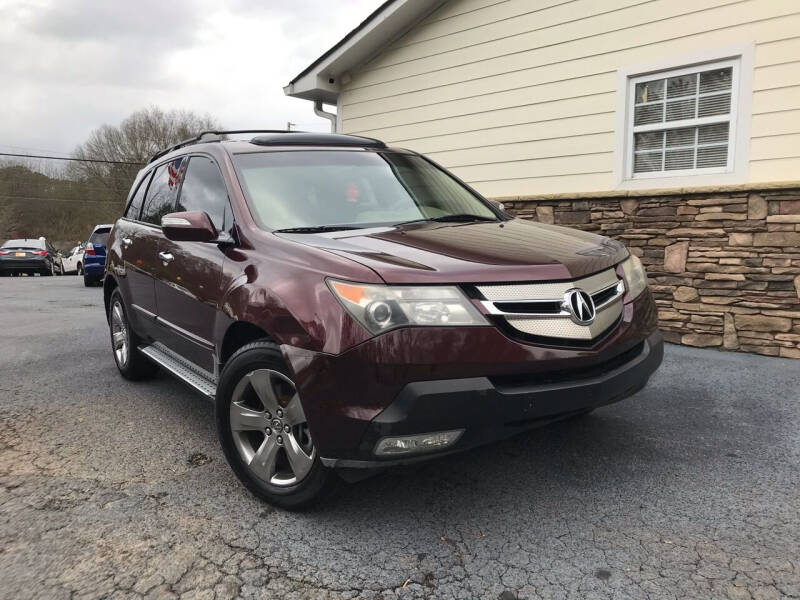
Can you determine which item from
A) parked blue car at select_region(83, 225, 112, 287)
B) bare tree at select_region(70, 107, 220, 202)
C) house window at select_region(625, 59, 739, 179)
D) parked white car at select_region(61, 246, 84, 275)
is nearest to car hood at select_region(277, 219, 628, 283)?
house window at select_region(625, 59, 739, 179)

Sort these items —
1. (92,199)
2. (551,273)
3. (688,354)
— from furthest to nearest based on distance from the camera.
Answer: (92,199) < (688,354) < (551,273)

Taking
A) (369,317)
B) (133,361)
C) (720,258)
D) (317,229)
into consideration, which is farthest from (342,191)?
(720,258)

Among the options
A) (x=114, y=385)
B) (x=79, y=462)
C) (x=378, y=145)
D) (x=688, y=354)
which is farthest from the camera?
(x=688, y=354)

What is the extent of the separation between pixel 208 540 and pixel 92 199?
148 ft

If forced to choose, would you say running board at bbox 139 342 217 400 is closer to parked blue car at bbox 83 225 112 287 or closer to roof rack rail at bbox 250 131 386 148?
roof rack rail at bbox 250 131 386 148

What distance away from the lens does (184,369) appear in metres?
3.69

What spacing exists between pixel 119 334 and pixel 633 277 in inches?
161

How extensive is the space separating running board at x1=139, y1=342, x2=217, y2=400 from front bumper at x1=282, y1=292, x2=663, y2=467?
40.9 inches

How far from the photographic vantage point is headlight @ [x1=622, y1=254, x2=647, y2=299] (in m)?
2.91

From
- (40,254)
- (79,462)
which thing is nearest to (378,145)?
(79,462)

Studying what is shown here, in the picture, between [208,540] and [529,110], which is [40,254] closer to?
[529,110]

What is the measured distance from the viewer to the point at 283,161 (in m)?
3.53

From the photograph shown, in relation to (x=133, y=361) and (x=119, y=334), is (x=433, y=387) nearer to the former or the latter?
(x=133, y=361)

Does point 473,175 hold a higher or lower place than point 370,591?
higher
